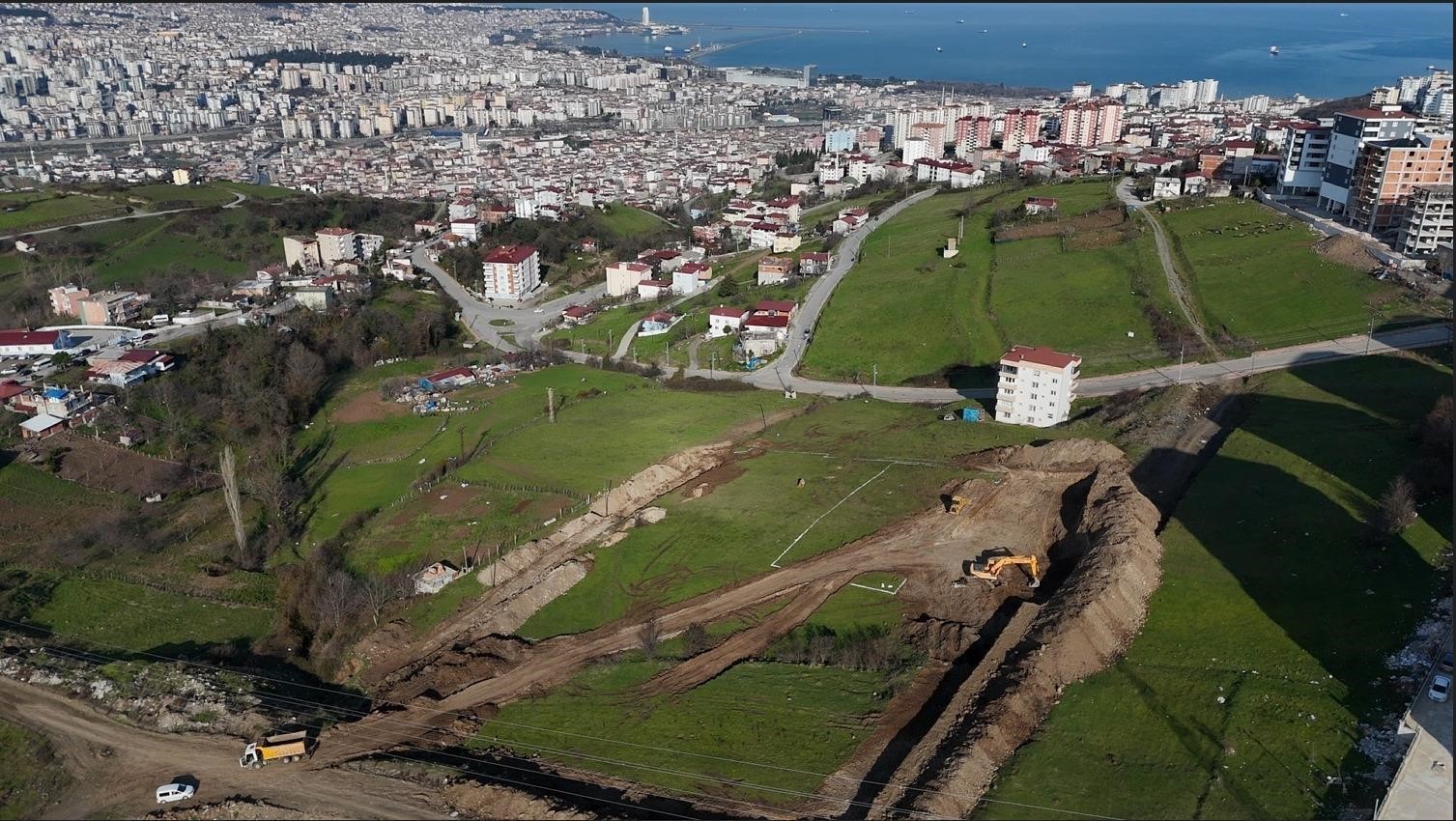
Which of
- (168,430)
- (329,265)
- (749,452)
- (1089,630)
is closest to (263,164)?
(329,265)

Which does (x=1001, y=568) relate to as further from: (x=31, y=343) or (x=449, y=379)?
(x=31, y=343)

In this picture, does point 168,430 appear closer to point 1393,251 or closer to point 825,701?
point 825,701

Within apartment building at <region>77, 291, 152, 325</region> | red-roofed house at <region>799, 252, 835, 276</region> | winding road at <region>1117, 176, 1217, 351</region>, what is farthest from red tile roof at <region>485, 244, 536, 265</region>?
winding road at <region>1117, 176, 1217, 351</region>

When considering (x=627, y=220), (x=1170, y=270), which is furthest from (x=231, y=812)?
(x=627, y=220)

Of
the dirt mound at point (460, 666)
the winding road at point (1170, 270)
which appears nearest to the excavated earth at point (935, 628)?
the dirt mound at point (460, 666)

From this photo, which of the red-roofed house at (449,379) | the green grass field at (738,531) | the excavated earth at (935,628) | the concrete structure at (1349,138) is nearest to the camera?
the excavated earth at (935,628)

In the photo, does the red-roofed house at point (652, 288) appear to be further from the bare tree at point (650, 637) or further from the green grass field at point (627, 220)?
the bare tree at point (650, 637)
